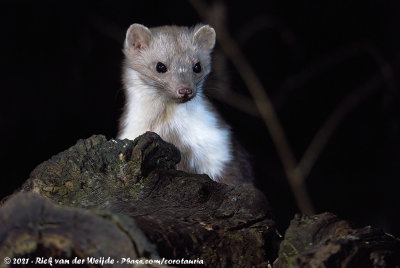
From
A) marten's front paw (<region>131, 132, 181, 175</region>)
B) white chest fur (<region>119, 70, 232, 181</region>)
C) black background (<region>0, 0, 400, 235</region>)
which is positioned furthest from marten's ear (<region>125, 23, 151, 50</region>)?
marten's front paw (<region>131, 132, 181, 175</region>)

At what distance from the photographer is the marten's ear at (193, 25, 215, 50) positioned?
297 centimetres

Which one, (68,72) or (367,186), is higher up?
(68,72)

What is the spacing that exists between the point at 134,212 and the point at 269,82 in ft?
8.66

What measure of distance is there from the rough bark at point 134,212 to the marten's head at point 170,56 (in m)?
0.81

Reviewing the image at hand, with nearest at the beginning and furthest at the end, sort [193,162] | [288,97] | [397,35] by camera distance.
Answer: [193,162]
[397,35]
[288,97]

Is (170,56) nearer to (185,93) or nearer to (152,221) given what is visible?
(185,93)

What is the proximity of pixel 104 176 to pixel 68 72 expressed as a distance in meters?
1.91

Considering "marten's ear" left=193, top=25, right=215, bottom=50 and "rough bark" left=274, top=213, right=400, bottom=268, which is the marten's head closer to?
"marten's ear" left=193, top=25, right=215, bottom=50

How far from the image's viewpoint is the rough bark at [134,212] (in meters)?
1.37

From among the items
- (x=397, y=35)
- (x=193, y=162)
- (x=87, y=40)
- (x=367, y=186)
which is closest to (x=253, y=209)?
(x=193, y=162)

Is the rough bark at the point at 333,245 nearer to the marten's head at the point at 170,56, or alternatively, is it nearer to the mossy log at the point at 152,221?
the mossy log at the point at 152,221

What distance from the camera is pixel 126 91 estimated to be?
2.98m

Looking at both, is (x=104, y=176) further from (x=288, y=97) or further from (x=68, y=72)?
(x=288, y=97)

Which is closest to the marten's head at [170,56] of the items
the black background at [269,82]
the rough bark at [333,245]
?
the black background at [269,82]
